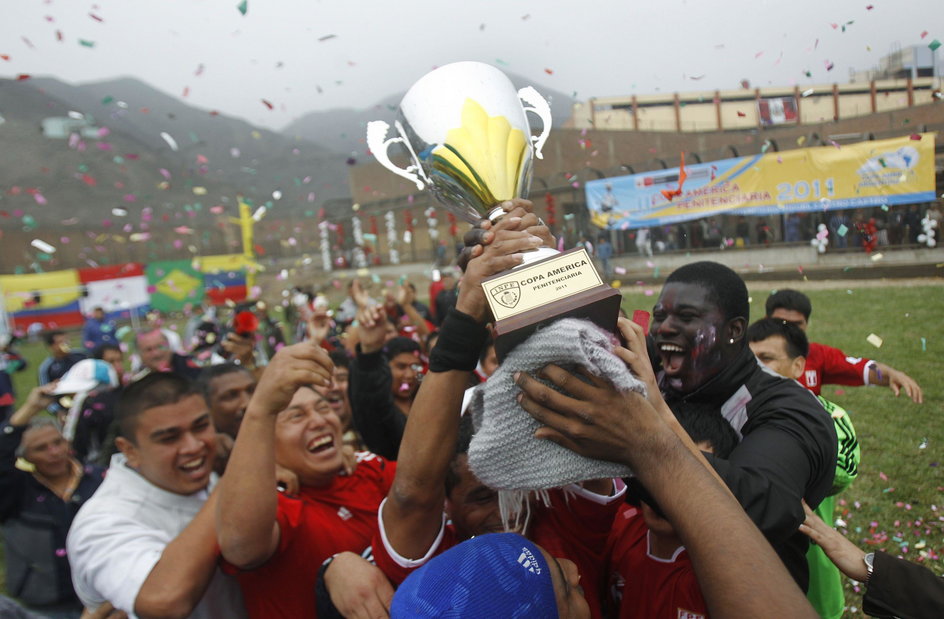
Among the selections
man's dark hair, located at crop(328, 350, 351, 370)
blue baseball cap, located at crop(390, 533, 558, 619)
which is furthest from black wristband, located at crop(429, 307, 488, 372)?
man's dark hair, located at crop(328, 350, 351, 370)

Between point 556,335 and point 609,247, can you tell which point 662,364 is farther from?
point 609,247

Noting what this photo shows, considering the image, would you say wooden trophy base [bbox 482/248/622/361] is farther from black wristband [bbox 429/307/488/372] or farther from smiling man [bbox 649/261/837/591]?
smiling man [bbox 649/261/837/591]

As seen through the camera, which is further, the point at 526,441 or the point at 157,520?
the point at 157,520

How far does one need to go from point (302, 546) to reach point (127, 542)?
0.59 metres

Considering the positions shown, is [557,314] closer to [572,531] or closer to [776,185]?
[572,531]

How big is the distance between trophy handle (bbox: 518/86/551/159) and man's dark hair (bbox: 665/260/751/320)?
693 mm

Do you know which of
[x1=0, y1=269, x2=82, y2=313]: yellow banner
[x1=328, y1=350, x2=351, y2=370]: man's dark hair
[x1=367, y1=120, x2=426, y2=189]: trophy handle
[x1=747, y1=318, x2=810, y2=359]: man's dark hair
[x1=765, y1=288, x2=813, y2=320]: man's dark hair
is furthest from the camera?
[x1=0, y1=269, x2=82, y2=313]: yellow banner

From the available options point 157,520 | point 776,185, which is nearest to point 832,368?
point 157,520

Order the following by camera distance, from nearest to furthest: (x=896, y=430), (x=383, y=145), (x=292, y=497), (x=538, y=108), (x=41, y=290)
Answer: (x=383, y=145)
(x=538, y=108)
(x=292, y=497)
(x=896, y=430)
(x=41, y=290)

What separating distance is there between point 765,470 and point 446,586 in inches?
32.2

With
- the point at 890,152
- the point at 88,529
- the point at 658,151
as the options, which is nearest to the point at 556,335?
the point at 88,529

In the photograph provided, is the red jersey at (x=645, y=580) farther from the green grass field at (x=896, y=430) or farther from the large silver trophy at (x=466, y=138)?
the green grass field at (x=896, y=430)

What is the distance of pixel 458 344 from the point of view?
120cm

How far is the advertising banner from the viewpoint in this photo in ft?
Answer: 43.6
